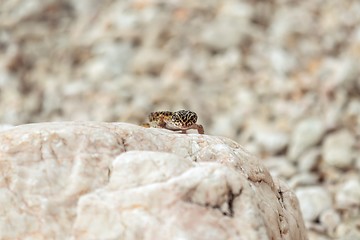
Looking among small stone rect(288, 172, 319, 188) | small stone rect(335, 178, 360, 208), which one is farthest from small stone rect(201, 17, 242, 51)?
small stone rect(335, 178, 360, 208)

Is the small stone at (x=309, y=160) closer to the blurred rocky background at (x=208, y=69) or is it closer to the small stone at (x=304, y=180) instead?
the blurred rocky background at (x=208, y=69)

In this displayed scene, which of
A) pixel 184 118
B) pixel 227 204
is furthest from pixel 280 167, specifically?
pixel 227 204

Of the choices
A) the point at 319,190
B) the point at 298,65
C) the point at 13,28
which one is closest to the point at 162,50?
the point at 298,65

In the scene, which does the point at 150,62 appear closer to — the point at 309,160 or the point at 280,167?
the point at 280,167

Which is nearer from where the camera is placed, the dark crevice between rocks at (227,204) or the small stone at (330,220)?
the dark crevice between rocks at (227,204)

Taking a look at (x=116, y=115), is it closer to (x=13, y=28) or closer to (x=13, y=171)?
(x=13, y=28)

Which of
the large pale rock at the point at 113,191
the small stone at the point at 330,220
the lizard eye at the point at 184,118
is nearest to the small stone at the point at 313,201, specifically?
the small stone at the point at 330,220
